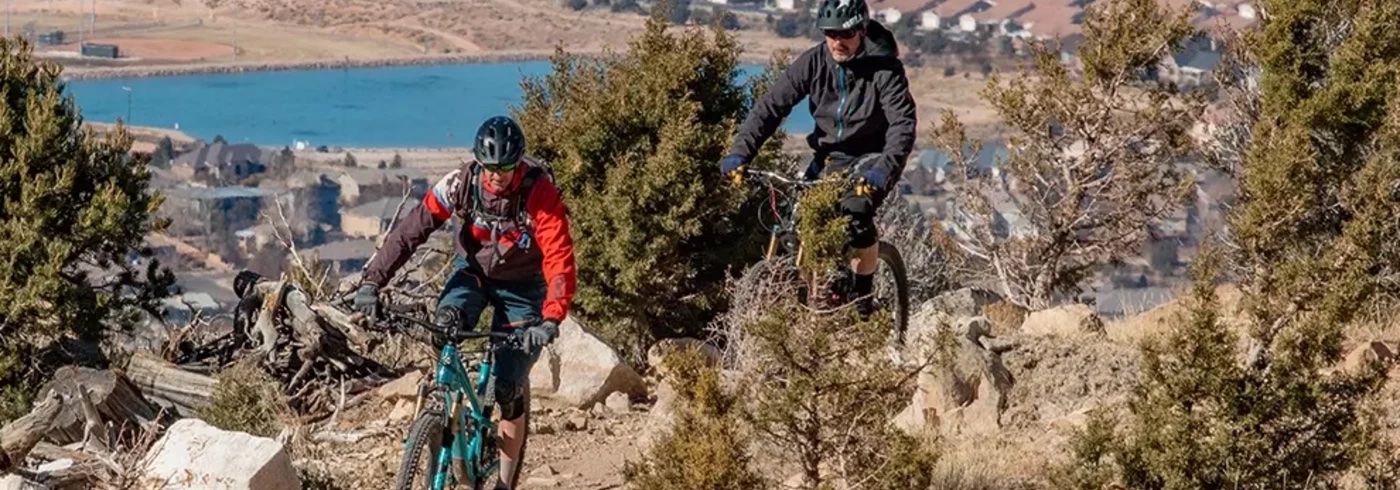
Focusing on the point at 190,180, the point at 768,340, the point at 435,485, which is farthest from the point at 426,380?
the point at 190,180

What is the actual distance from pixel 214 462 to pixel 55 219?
4.46 meters

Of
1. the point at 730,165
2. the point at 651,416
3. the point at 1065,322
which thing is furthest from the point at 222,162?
the point at 730,165

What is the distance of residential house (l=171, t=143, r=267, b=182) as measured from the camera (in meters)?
65.2

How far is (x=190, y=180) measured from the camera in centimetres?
6419

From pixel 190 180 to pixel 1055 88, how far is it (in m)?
54.5

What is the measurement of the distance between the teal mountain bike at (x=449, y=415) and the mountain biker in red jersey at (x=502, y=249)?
2.5 inches

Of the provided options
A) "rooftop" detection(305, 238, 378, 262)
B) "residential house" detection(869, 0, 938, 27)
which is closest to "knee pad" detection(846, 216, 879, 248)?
"rooftop" detection(305, 238, 378, 262)

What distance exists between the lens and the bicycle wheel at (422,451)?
673 centimetres

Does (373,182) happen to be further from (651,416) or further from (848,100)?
(848,100)

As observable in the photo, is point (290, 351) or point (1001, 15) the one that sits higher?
point (290, 351)

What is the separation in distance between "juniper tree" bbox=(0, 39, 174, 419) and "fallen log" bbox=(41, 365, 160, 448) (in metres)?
0.73

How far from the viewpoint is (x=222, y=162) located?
67.0 metres

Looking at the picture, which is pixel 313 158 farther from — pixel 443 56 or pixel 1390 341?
pixel 1390 341

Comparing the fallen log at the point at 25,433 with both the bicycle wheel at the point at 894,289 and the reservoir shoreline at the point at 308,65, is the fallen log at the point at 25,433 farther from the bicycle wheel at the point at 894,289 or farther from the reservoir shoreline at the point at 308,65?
the reservoir shoreline at the point at 308,65
